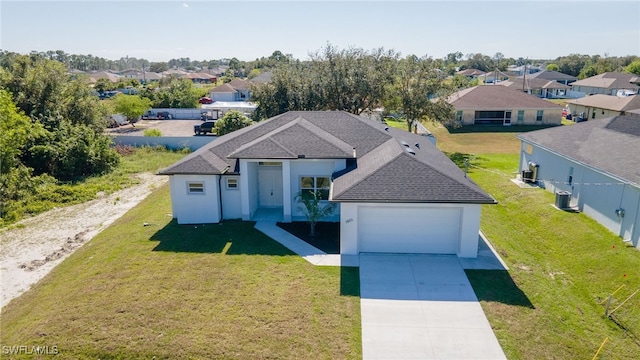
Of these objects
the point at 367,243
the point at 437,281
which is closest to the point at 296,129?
the point at 367,243

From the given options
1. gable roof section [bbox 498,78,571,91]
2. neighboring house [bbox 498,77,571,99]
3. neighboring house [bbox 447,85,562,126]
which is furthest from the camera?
neighboring house [bbox 498,77,571,99]

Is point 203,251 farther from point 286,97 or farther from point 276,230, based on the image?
point 286,97

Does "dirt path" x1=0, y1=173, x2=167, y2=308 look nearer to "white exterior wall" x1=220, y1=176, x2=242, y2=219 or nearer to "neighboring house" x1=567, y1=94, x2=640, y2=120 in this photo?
"white exterior wall" x1=220, y1=176, x2=242, y2=219

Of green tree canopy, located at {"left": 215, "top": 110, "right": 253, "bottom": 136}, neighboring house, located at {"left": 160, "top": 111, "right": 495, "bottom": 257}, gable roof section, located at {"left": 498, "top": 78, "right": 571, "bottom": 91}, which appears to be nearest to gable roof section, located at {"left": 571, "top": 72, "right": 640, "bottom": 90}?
gable roof section, located at {"left": 498, "top": 78, "right": 571, "bottom": 91}

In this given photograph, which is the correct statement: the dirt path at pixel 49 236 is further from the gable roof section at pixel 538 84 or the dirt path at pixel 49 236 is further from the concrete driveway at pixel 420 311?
the gable roof section at pixel 538 84

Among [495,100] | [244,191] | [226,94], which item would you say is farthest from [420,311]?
[226,94]

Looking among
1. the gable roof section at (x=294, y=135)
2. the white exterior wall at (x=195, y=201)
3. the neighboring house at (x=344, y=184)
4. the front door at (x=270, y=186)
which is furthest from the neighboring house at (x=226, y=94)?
the white exterior wall at (x=195, y=201)
